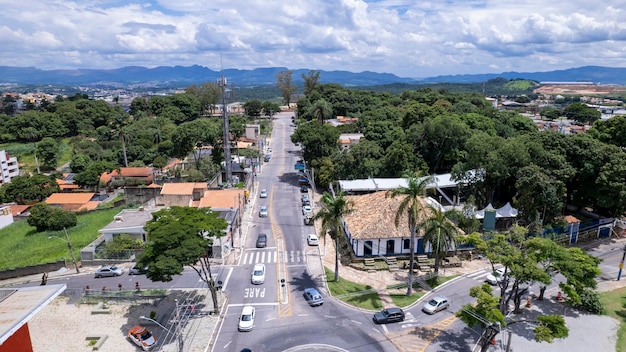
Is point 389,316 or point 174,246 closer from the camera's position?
point 389,316

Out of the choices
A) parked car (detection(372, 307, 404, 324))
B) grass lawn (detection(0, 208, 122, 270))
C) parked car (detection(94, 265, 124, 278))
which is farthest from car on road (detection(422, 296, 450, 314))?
grass lawn (detection(0, 208, 122, 270))

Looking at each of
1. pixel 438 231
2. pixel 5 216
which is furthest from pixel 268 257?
pixel 5 216

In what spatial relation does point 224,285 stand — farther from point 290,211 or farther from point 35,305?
point 290,211

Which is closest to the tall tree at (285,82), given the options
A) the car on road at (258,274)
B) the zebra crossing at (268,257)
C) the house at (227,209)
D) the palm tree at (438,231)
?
the house at (227,209)

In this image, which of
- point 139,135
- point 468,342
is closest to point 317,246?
point 468,342

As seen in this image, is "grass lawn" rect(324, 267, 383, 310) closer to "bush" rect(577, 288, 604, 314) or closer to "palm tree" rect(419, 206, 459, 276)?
"palm tree" rect(419, 206, 459, 276)

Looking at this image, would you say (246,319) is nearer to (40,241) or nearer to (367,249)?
(367,249)

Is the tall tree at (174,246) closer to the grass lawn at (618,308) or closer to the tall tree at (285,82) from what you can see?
the grass lawn at (618,308)
